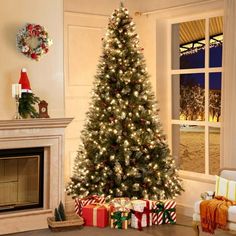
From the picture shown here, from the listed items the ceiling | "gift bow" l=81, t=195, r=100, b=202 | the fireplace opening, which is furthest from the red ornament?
the ceiling

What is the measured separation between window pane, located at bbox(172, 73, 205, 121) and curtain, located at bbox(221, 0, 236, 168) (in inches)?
27.7

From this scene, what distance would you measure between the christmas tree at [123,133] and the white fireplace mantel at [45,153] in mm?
371

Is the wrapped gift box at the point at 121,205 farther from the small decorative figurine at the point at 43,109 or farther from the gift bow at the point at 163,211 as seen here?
the small decorative figurine at the point at 43,109

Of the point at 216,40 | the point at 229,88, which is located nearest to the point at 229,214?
the point at 229,88

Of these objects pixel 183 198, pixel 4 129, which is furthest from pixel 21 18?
pixel 183 198

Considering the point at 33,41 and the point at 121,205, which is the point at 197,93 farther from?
the point at 33,41

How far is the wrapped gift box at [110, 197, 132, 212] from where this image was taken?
5738 mm

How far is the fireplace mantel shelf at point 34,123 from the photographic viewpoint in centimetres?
547

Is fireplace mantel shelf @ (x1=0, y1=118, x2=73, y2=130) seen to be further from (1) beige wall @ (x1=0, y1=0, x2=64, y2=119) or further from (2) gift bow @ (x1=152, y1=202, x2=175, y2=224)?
(2) gift bow @ (x1=152, y1=202, x2=175, y2=224)

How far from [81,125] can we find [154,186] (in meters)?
1.34

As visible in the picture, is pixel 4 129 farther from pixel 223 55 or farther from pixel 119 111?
pixel 223 55

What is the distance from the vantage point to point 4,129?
18.0ft

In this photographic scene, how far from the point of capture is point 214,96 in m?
6.43

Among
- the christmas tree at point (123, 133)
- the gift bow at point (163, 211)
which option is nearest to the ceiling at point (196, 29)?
the christmas tree at point (123, 133)
